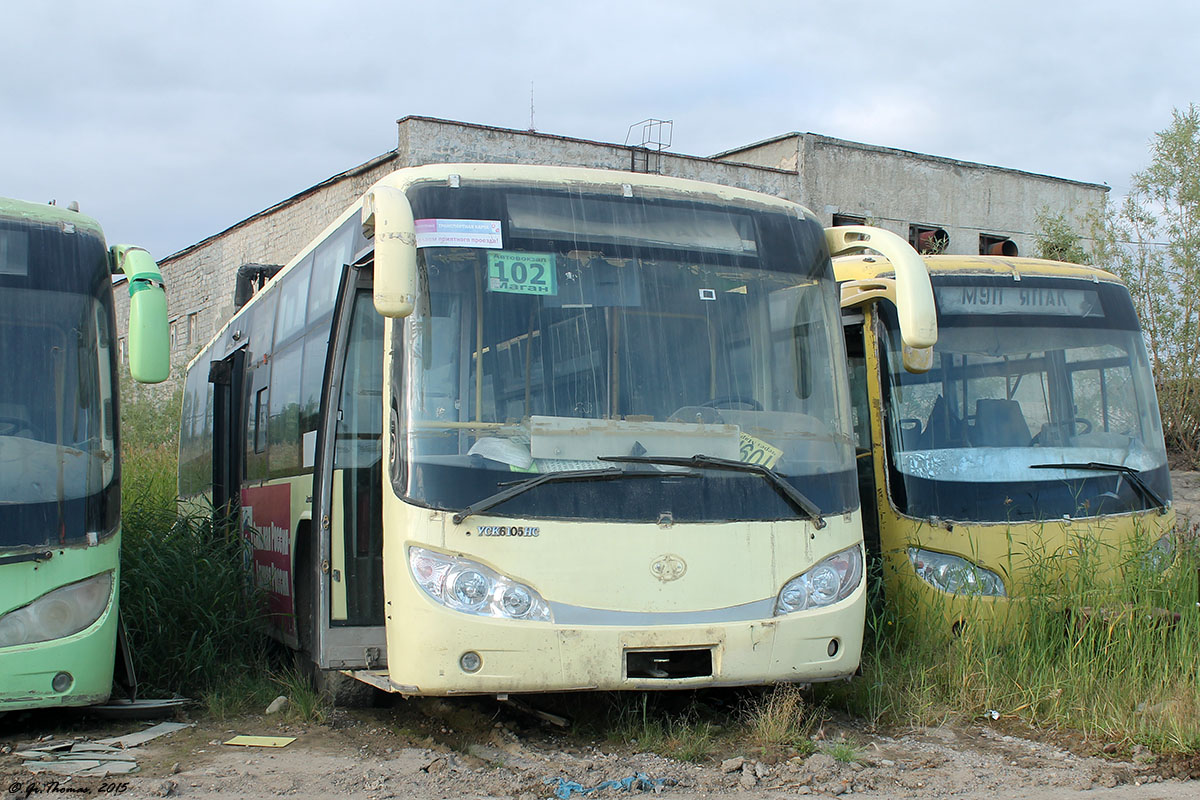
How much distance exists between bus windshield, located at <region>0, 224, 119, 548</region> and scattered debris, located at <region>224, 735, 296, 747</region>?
1256mm

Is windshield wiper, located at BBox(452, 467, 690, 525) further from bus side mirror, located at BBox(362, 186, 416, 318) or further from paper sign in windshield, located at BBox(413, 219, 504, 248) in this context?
paper sign in windshield, located at BBox(413, 219, 504, 248)

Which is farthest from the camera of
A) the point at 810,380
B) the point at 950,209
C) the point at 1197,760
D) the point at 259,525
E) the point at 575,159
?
the point at 950,209

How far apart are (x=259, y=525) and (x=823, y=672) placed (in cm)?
457

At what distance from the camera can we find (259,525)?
8656mm

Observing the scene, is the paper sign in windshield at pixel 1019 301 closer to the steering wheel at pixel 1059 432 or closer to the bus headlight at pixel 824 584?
the steering wheel at pixel 1059 432

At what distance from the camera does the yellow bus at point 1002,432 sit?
24.0 feet

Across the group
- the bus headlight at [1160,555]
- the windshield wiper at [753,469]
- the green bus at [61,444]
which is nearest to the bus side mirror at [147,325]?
the green bus at [61,444]

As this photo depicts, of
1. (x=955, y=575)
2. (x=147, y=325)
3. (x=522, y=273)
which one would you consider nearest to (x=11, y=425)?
(x=147, y=325)

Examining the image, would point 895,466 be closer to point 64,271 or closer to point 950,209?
point 64,271

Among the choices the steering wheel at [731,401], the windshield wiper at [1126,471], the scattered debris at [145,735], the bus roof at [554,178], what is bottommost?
the scattered debris at [145,735]

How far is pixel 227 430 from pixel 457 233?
593 centimetres

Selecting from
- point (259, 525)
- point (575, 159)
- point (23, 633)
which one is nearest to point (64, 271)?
point (23, 633)

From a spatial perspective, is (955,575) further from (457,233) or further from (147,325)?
(147,325)

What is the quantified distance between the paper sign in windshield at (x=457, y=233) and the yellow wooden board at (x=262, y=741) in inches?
103
